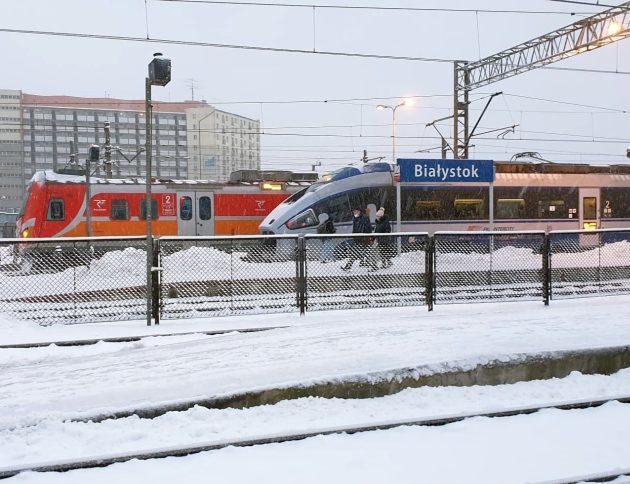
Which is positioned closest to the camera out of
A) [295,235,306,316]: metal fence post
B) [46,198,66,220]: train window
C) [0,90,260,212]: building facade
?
[295,235,306,316]: metal fence post

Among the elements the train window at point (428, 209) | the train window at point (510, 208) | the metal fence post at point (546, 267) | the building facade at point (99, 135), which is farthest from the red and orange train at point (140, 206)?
the building facade at point (99, 135)

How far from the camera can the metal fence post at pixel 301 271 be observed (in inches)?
396

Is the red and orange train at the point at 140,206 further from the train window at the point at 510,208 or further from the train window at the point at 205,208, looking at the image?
the train window at the point at 510,208

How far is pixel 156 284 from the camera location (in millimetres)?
9578

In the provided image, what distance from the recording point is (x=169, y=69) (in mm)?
9227

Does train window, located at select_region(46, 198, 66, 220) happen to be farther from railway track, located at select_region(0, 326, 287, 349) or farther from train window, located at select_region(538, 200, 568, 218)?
train window, located at select_region(538, 200, 568, 218)

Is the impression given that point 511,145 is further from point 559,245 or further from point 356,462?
point 356,462

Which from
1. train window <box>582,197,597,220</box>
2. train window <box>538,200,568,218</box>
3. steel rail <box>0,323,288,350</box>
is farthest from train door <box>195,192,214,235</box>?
train window <box>582,197,597,220</box>

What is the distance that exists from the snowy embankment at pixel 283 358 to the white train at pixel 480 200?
371 inches

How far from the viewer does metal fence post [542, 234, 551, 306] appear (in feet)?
35.7

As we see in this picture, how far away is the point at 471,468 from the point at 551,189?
18.0 metres

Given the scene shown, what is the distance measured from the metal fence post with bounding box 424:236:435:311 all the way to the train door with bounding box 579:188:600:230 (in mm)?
13099

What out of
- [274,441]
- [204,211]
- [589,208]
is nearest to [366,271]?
[274,441]

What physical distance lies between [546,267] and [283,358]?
6325 millimetres
